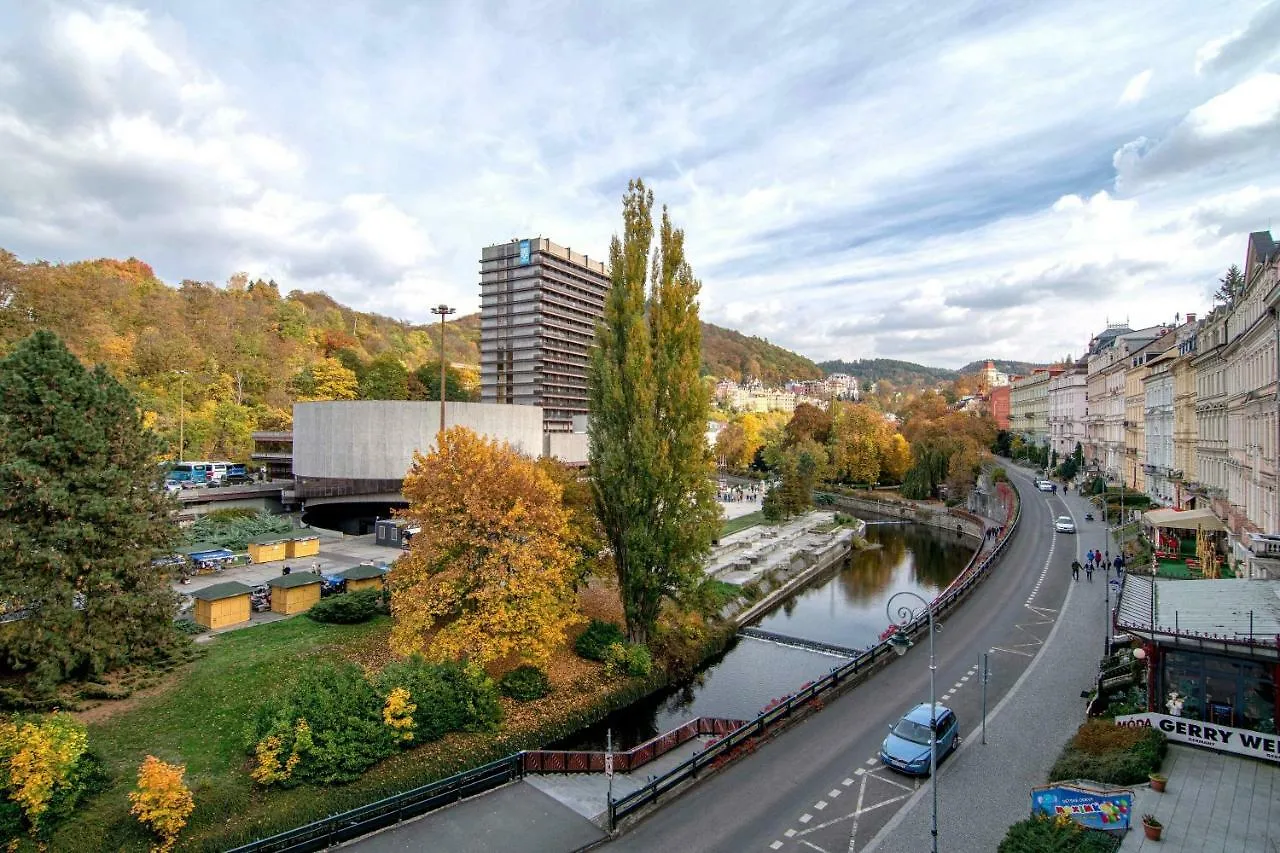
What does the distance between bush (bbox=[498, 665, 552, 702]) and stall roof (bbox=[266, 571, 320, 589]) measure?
1127 centimetres

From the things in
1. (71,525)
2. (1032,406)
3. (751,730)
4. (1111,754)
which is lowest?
(751,730)

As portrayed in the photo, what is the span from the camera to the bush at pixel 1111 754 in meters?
13.2

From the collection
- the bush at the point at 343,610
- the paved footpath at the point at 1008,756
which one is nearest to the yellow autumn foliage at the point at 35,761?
the bush at the point at 343,610

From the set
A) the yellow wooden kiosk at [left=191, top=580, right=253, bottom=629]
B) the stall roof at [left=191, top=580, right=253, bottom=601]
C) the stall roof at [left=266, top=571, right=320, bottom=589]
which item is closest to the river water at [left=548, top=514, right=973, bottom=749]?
the stall roof at [left=266, top=571, right=320, bottom=589]

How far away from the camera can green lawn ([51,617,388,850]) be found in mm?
13281

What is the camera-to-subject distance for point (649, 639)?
80.5 feet

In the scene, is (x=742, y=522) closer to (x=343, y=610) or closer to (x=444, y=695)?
(x=343, y=610)

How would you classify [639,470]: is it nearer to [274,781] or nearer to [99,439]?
[274,781]

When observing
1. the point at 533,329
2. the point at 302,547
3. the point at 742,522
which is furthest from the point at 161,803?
the point at 533,329

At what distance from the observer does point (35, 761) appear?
12734 mm

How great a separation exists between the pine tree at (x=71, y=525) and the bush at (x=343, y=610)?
18.5ft

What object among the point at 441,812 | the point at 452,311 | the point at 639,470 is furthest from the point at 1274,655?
the point at 452,311

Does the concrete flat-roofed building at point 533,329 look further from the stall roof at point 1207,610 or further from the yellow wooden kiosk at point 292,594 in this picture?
the stall roof at point 1207,610

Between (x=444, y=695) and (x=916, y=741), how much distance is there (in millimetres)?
A: 12250
